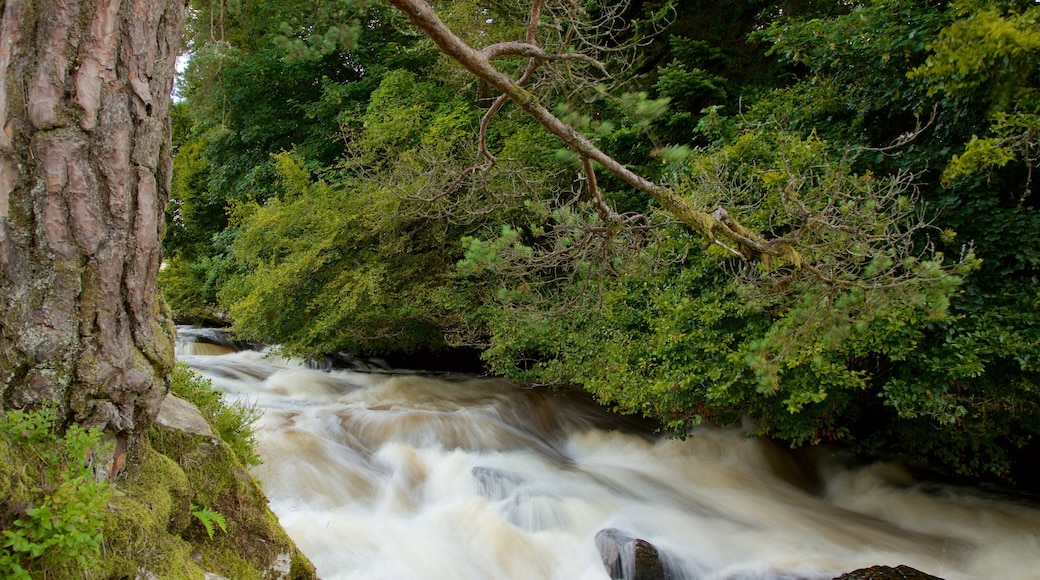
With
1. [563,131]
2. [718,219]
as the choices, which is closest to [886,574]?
[718,219]

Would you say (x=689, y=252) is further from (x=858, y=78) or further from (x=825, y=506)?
(x=825, y=506)

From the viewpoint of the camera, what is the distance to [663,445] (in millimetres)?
8062

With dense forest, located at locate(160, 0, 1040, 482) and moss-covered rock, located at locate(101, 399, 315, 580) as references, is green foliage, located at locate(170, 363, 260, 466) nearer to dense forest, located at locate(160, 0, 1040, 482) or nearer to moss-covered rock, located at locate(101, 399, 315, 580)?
moss-covered rock, located at locate(101, 399, 315, 580)

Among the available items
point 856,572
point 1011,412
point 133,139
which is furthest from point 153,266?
point 1011,412

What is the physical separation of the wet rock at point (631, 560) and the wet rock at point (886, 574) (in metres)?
1.35

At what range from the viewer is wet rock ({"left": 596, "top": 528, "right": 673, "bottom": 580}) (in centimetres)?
499

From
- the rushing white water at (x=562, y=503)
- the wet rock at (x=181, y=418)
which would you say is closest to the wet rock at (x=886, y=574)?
the rushing white water at (x=562, y=503)

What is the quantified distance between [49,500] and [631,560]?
13.3 ft

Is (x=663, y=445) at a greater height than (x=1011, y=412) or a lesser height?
lesser

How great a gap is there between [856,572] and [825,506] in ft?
7.74

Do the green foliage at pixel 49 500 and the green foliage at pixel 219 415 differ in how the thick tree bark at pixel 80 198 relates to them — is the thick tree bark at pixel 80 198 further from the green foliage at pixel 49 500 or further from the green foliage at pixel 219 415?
the green foliage at pixel 219 415

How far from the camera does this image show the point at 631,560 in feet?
16.5

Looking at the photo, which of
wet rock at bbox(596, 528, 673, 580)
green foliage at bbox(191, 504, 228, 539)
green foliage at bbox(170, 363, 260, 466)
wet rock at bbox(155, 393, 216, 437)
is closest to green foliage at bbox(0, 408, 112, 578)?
green foliage at bbox(191, 504, 228, 539)

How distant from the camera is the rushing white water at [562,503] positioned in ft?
16.5
